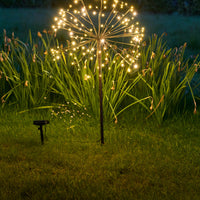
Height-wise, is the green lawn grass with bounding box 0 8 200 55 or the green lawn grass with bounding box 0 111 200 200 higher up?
the green lawn grass with bounding box 0 8 200 55

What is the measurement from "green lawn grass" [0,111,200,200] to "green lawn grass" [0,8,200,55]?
23.1ft

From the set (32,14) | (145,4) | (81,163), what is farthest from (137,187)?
(145,4)

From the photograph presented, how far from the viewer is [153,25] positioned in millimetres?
14898

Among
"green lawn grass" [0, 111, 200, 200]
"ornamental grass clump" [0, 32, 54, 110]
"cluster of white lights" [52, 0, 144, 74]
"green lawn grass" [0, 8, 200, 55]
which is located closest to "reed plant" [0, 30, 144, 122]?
"ornamental grass clump" [0, 32, 54, 110]

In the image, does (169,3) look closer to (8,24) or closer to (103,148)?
(8,24)

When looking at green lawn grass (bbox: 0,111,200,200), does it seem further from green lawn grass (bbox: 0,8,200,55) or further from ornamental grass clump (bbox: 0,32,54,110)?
green lawn grass (bbox: 0,8,200,55)

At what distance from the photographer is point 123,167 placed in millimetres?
3645

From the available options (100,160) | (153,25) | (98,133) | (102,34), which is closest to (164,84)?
(98,133)

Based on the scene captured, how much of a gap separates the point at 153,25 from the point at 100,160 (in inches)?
473

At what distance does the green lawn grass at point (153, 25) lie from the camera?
12359 millimetres

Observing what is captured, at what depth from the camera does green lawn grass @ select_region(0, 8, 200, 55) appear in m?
12.4

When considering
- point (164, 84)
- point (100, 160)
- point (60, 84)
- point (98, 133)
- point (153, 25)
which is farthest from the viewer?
point (153, 25)

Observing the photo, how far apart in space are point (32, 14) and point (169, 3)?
8016mm

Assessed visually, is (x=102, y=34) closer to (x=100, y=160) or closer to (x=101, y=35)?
(x=101, y=35)
